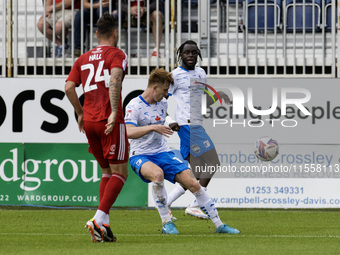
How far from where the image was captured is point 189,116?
11.3 meters

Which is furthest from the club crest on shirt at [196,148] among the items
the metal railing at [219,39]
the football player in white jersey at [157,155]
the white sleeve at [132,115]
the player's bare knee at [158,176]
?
the metal railing at [219,39]

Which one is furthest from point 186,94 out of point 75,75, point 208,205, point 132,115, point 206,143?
point 75,75

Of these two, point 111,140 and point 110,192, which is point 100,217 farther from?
point 111,140

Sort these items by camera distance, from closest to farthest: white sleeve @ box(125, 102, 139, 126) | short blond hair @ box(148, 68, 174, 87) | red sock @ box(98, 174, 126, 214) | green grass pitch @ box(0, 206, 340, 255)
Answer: green grass pitch @ box(0, 206, 340, 255)
red sock @ box(98, 174, 126, 214)
short blond hair @ box(148, 68, 174, 87)
white sleeve @ box(125, 102, 139, 126)

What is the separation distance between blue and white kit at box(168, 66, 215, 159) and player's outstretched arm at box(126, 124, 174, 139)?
2588 millimetres

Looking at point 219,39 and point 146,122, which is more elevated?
point 219,39

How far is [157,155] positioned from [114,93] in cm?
155

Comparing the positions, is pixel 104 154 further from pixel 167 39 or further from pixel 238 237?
pixel 167 39

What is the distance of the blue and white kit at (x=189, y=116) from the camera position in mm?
11219

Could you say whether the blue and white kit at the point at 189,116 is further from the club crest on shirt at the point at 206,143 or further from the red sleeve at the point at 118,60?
the red sleeve at the point at 118,60

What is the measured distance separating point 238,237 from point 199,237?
0.38 metres

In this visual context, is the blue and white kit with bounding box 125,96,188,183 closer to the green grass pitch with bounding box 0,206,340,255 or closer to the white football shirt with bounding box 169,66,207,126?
the green grass pitch with bounding box 0,206,340,255

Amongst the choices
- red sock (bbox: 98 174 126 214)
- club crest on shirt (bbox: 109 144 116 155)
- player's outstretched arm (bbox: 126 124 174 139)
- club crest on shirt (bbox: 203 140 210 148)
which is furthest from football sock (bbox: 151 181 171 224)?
club crest on shirt (bbox: 203 140 210 148)

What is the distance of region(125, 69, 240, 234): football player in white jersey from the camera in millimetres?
8570
